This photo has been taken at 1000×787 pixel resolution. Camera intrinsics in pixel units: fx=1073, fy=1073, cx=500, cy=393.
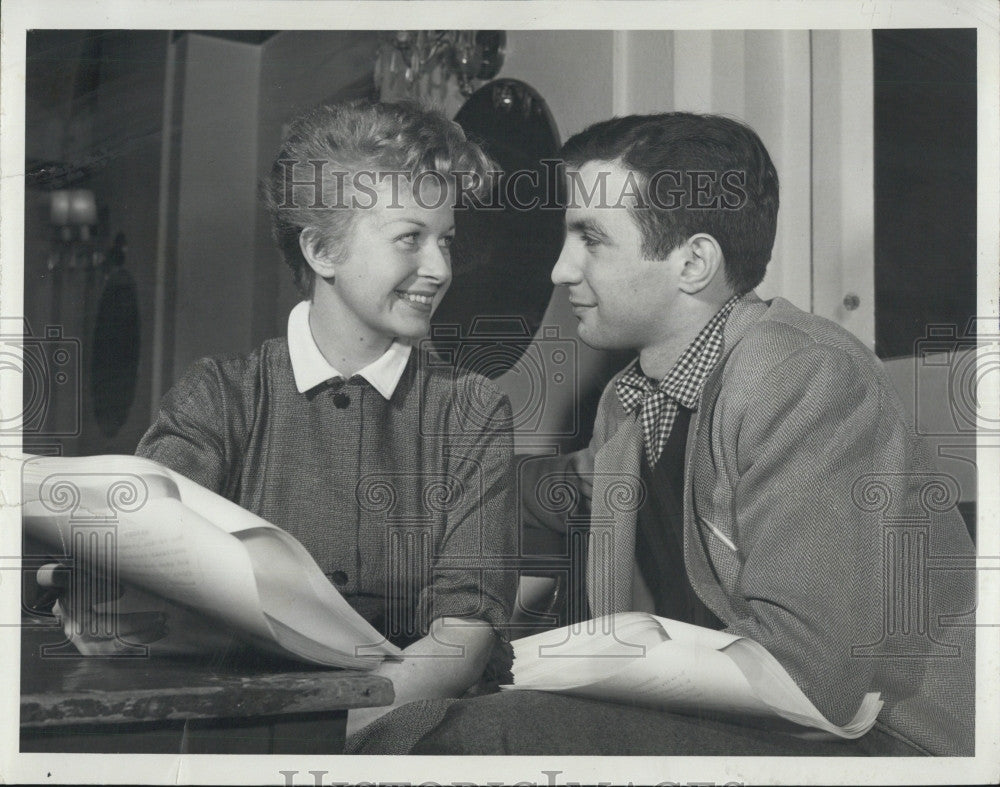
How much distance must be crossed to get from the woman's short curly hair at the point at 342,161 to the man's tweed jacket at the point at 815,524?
694 millimetres

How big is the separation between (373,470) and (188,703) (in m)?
0.69

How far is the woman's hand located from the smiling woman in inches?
1.2

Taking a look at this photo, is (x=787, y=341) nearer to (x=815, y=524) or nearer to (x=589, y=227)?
(x=815, y=524)

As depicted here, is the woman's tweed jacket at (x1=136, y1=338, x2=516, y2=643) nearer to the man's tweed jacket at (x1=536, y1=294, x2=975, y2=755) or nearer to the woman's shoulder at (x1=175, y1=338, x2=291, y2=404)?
the woman's shoulder at (x1=175, y1=338, x2=291, y2=404)

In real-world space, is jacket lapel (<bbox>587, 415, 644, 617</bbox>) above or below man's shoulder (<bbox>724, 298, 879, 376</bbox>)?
below

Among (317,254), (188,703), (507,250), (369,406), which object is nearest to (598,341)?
(507,250)

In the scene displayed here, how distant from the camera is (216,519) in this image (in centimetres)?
250

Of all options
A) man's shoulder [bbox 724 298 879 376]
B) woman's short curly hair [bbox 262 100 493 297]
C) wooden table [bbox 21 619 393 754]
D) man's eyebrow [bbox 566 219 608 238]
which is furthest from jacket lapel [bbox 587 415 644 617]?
woman's short curly hair [bbox 262 100 493 297]

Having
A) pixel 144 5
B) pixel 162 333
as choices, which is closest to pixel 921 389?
pixel 162 333

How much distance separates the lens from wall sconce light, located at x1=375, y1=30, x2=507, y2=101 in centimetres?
258

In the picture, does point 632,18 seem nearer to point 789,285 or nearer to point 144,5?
point 789,285

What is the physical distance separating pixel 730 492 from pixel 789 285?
1.69 ft

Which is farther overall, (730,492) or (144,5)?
(144,5)

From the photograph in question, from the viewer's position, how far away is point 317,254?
256 centimetres
